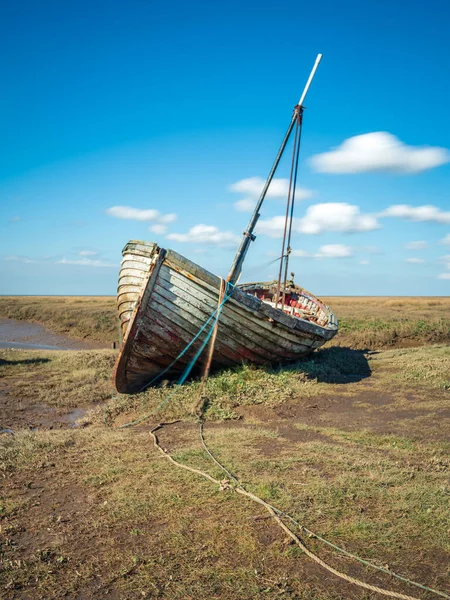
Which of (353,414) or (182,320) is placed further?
(182,320)

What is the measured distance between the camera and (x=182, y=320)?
9.45 m

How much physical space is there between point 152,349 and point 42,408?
2.55 metres

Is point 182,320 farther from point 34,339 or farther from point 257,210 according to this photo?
point 34,339

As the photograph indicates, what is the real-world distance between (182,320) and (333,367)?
4739 mm

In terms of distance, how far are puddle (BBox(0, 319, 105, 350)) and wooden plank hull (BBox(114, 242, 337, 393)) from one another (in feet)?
37.3

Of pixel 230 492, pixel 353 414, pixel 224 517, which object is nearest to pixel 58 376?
pixel 353 414

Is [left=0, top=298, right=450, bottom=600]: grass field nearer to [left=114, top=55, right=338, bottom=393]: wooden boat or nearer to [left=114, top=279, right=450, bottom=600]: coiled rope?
[left=114, top=279, right=450, bottom=600]: coiled rope

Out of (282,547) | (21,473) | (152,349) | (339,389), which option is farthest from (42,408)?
(282,547)

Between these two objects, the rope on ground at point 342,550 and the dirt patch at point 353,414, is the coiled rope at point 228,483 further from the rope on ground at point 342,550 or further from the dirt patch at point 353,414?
the dirt patch at point 353,414

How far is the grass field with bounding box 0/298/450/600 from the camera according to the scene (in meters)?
3.64

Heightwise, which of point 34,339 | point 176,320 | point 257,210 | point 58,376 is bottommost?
point 58,376

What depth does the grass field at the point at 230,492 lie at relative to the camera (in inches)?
143

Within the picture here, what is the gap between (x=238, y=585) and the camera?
11.5 ft

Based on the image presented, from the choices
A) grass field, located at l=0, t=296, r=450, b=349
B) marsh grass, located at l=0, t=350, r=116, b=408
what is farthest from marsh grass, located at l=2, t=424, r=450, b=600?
grass field, located at l=0, t=296, r=450, b=349
